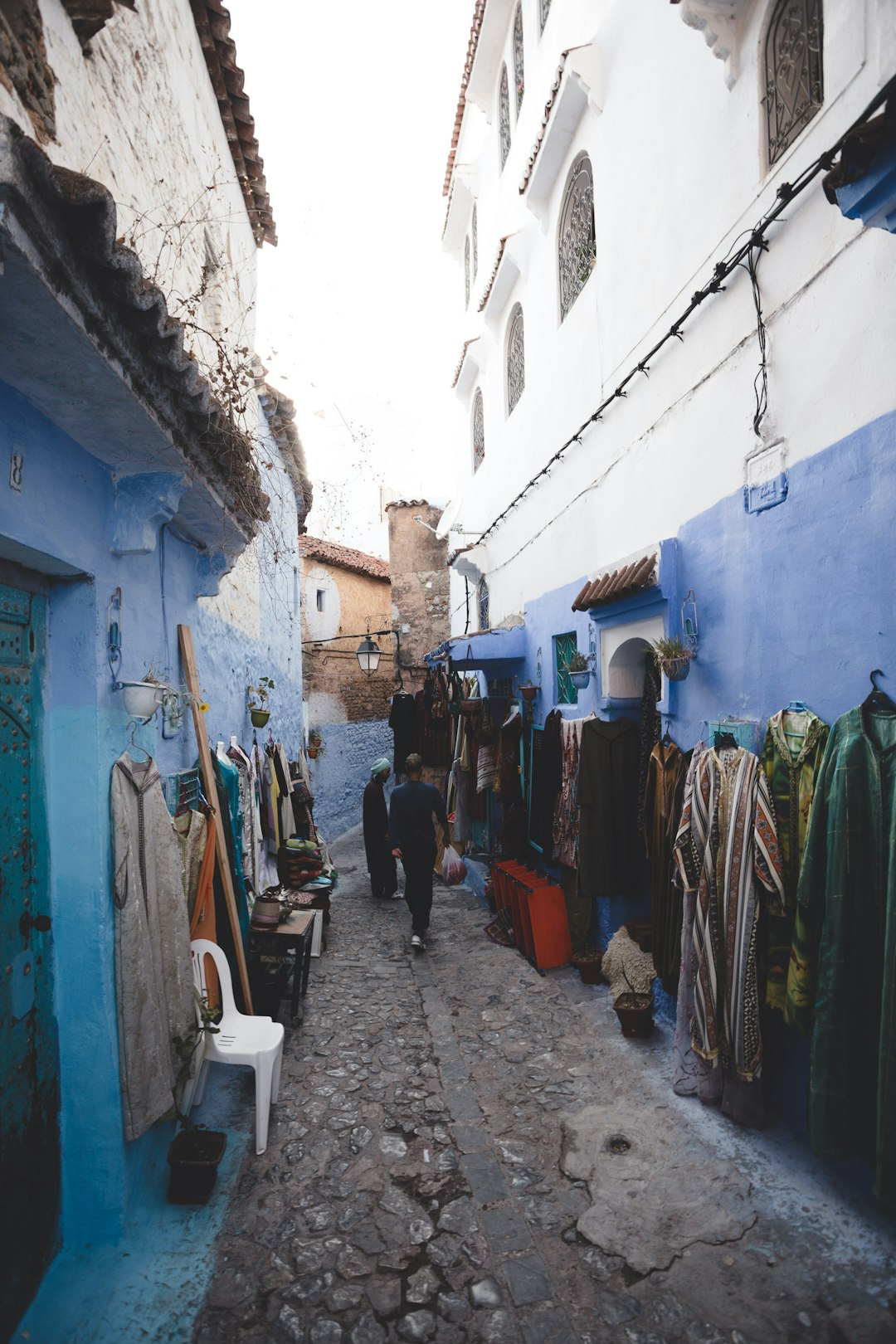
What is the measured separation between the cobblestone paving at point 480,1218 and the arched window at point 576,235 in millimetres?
6229

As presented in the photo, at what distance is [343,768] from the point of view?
16703mm

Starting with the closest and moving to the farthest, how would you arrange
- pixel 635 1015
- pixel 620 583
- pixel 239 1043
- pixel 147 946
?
pixel 147 946, pixel 239 1043, pixel 635 1015, pixel 620 583

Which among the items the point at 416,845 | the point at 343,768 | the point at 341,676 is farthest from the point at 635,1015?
the point at 341,676

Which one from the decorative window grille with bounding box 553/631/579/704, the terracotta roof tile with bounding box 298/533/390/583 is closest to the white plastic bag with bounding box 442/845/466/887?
the decorative window grille with bounding box 553/631/579/704

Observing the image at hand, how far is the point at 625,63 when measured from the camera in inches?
204

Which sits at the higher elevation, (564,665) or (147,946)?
(564,665)

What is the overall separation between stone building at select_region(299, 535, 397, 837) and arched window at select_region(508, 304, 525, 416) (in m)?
7.62

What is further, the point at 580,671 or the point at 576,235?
the point at 576,235

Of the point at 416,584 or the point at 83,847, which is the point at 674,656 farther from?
the point at 416,584

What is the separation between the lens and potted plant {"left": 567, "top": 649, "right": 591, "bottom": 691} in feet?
20.5

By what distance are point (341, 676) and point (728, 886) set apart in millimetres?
14537

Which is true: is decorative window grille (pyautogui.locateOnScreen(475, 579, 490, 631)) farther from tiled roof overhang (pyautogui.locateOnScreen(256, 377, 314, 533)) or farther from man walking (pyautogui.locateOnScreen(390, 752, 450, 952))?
man walking (pyautogui.locateOnScreen(390, 752, 450, 952))

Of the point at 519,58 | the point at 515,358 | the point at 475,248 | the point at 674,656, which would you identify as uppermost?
the point at 519,58

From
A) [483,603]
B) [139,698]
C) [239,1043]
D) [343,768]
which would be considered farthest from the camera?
[343,768]
